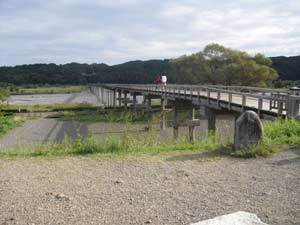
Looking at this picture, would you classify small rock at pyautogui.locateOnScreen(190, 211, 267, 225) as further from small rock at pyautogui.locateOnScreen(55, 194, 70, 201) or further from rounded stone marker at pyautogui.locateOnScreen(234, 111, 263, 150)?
rounded stone marker at pyautogui.locateOnScreen(234, 111, 263, 150)

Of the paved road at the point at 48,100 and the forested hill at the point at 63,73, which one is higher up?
the forested hill at the point at 63,73

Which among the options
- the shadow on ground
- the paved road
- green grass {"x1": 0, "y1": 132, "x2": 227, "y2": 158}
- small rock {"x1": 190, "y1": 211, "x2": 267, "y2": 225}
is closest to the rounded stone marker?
the shadow on ground

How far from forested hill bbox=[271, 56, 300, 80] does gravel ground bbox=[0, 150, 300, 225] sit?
73129mm

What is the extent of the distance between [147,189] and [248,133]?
9.73 feet

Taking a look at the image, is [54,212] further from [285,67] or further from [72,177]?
[285,67]

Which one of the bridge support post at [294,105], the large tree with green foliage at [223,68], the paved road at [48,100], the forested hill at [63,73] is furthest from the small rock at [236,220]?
the forested hill at [63,73]

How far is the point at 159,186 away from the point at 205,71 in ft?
200

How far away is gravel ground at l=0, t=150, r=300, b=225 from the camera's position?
404cm

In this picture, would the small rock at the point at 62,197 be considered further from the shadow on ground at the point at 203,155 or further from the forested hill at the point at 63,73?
the forested hill at the point at 63,73

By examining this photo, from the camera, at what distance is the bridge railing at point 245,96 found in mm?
12317

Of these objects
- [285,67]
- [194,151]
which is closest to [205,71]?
[285,67]

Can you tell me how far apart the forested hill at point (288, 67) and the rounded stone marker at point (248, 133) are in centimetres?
7174

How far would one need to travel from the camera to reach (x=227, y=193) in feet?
15.6

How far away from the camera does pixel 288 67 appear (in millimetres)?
79625
